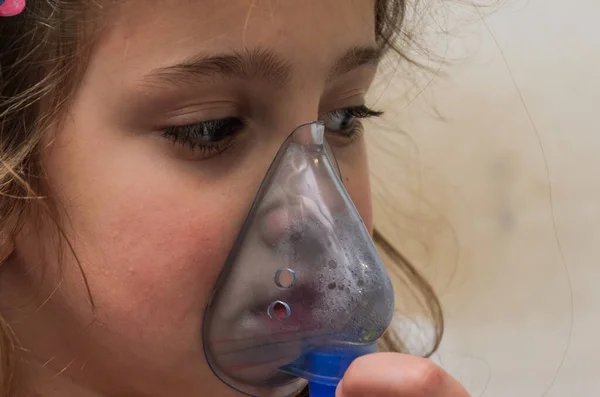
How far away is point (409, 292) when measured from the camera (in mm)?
1118

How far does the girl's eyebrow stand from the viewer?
1.84 feet

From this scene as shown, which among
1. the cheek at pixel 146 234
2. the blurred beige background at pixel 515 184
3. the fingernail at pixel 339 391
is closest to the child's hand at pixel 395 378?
the fingernail at pixel 339 391

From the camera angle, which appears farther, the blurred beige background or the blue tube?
the blurred beige background

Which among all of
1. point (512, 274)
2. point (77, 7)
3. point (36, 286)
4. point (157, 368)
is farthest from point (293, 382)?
point (512, 274)

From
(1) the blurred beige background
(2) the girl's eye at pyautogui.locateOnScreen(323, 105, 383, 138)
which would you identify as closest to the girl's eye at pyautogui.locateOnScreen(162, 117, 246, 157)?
(2) the girl's eye at pyautogui.locateOnScreen(323, 105, 383, 138)

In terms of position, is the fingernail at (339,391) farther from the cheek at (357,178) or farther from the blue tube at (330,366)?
the cheek at (357,178)

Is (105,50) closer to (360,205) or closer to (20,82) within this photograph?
(20,82)

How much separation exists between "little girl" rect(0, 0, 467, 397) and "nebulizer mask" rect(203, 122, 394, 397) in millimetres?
15

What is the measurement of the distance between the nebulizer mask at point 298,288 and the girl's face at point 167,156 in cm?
1

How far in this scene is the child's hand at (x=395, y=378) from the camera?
50 centimetres

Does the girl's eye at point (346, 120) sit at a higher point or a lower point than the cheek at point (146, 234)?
higher

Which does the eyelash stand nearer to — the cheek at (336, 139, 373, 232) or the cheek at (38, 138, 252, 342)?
the cheek at (38, 138, 252, 342)

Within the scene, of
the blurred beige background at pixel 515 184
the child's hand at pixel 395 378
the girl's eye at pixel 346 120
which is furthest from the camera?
the blurred beige background at pixel 515 184

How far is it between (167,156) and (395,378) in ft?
0.72
